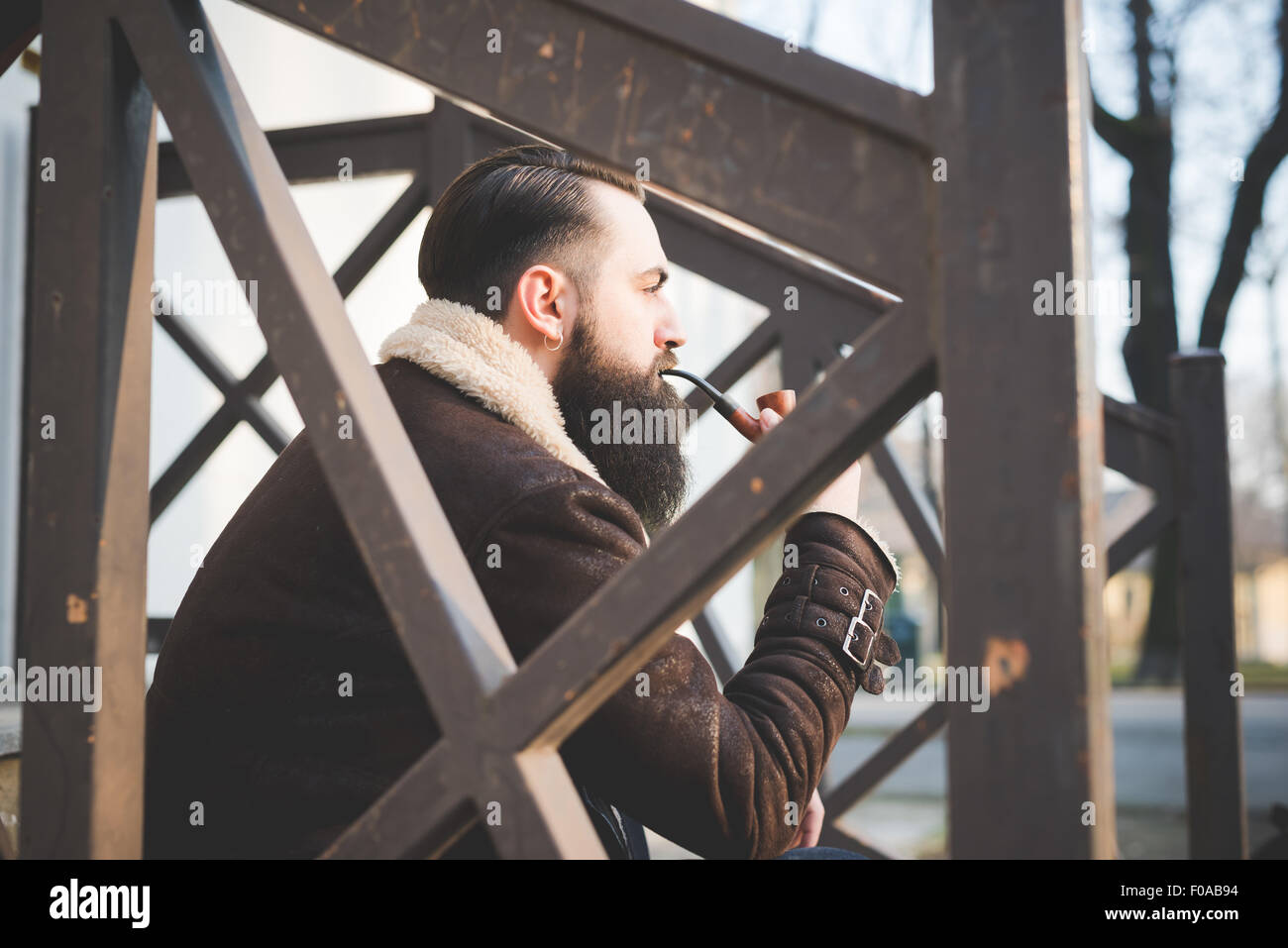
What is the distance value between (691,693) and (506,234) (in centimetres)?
96

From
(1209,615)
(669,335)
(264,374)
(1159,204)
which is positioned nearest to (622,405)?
(669,335)

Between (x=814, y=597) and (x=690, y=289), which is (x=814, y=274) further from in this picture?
(x=690, y=289)

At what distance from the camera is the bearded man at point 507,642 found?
1223mm

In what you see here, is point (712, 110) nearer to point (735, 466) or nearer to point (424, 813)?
point (735, 466)

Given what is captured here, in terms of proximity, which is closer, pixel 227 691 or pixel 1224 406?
pixel 227 691

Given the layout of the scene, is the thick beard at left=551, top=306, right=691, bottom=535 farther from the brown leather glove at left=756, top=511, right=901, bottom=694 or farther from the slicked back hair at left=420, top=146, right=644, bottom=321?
the brown leather glove at left=756, top=511, right=901, bottom=694

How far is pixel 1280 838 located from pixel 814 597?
251cm

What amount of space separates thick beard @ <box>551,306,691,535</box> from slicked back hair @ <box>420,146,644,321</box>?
11 centimetres

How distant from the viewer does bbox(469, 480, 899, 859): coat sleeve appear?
3.91 ft

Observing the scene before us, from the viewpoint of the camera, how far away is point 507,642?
1.27 m

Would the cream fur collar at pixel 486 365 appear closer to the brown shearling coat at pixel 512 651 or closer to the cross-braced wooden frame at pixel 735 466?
the brown shearling coat at pixel 512 651

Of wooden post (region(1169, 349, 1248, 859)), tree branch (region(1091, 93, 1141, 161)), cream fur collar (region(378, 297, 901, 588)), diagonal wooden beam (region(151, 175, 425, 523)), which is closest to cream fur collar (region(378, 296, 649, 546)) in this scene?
cream fur collar (region(378, 297, 901, 588))
